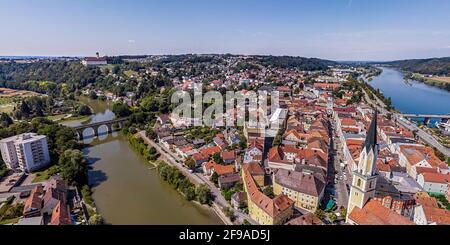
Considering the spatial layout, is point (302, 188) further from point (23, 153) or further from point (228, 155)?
point (23, 153)

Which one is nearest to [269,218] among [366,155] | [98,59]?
[366,155]

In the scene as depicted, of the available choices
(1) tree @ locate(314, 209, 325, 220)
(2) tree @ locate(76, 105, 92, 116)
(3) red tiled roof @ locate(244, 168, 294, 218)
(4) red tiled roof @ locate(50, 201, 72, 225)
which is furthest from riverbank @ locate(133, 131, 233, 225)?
→ (2) tree @ locate(76, 105, 92, 116)

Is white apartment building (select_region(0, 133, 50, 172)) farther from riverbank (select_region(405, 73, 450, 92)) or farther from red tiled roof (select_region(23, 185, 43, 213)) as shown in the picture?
riverbank (select_region(405, 73, 450, 92))

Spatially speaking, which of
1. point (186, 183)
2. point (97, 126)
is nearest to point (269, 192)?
point (186, 183)
